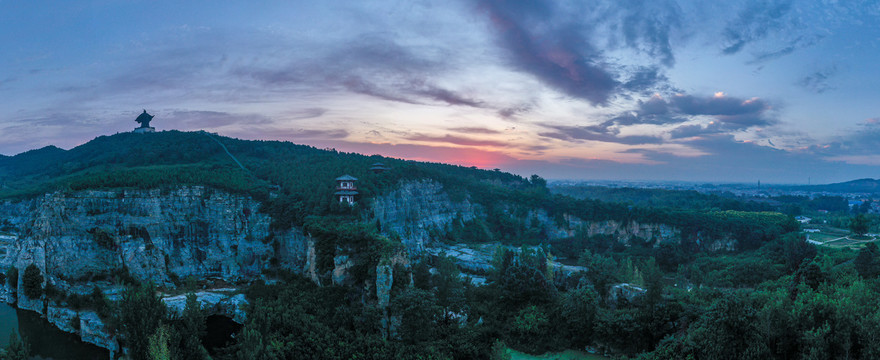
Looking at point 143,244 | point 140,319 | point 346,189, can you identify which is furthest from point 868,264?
point 143,244

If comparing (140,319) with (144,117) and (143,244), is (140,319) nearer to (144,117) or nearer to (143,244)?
(143,244)

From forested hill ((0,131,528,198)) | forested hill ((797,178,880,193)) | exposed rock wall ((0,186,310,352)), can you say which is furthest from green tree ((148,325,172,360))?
forested hill ((797,178,880,193))

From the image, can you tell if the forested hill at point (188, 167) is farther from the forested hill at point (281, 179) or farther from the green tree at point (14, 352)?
the green tree at point (14, 352)

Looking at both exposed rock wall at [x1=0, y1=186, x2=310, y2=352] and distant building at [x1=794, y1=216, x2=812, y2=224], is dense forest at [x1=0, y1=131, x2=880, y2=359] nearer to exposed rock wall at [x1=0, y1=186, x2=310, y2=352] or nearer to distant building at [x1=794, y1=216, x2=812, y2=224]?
exposed rock wall at [x1=0, y1=186, x2=310, y2=352]

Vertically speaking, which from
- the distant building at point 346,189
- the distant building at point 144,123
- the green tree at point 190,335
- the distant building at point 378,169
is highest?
the distant building at point 144,123

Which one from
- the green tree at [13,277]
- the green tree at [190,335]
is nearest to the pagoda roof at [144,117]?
the green tree at [13,277]

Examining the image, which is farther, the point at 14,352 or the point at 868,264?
the point at 868,264
